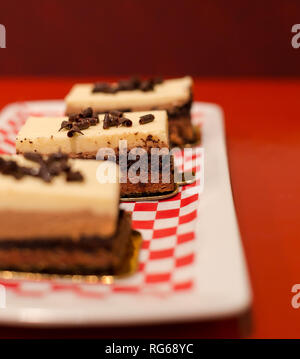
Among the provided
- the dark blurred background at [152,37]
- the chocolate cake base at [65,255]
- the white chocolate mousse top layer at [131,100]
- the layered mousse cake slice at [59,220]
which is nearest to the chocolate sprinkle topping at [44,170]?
the layered mousse cake slice at [59,220]

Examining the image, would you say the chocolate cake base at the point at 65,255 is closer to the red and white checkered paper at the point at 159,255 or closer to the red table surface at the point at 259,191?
the red and white checkered paper at the point at 159,255

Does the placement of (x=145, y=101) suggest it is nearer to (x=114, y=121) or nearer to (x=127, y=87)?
(x=127, y=87)

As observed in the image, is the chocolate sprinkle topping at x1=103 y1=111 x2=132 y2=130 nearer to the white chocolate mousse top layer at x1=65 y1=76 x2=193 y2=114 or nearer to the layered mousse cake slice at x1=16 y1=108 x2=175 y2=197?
the layered mousse cake slice at x1=16 y1=108 x2=175 y2=197

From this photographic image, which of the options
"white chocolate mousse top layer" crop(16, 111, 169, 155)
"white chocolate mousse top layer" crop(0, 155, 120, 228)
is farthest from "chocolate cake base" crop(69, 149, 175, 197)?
"white chocolate mousse top layer" crop(0, 155, 120, 228)

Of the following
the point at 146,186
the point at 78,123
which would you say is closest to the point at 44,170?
the point at 78,123

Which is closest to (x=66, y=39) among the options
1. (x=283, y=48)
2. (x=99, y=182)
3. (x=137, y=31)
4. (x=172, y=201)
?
(x=137, y=31)
